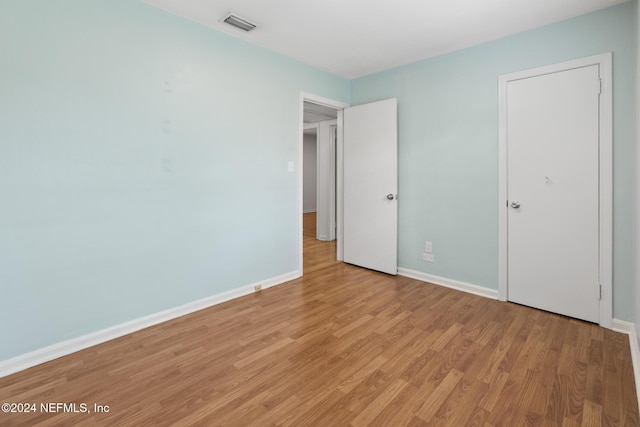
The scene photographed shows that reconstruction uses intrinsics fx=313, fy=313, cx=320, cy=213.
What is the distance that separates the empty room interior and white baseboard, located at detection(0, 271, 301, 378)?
15mm

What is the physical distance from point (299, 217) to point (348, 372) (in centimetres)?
200

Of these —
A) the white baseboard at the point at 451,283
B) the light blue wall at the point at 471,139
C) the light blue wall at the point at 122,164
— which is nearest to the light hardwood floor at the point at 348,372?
the white baseboard at the point at 451,283

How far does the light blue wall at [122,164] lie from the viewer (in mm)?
1929

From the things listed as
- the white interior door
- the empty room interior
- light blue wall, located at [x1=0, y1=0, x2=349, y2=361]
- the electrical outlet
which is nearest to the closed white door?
the empty room interior

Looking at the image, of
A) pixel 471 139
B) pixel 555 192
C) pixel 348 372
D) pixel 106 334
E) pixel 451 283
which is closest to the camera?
pixel 348 372

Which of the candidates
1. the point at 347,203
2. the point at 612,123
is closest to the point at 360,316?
the point at 347,203

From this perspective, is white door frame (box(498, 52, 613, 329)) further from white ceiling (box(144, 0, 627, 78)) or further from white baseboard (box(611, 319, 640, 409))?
white ceiling (box(144, 0, 627, 78))

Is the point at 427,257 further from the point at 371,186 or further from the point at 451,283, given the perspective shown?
the point at 371,186

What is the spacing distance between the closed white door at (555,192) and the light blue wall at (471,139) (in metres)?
0.14

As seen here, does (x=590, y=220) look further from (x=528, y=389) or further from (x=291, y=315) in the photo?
(x=291, y=315)

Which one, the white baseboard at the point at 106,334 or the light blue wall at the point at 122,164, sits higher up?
the light blue wall at the point at 122,164

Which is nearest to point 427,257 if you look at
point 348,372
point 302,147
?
point 302,147

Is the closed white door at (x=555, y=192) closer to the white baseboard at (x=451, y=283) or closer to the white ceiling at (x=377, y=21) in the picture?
the white baseboard at (x=451, y=283)

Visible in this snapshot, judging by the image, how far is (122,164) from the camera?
7.57ft
